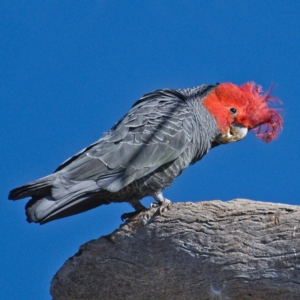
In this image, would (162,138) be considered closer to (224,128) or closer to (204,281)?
(224,128)

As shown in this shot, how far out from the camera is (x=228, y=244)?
4.68 meters

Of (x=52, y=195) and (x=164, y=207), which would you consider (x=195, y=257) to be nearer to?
(x=164, y=207)

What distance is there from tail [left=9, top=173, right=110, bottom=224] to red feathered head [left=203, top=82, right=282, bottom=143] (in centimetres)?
169

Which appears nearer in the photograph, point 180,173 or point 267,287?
point 267,287

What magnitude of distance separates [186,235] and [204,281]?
1.38 feet

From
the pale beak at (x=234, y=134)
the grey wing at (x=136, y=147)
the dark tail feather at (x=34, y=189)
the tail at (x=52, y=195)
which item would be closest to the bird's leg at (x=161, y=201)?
the grey wing at (x=136, y=147)

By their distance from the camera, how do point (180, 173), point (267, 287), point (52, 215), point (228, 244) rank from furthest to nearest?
point (180, 173) → point (52, 215) → point (228, 244) → point (267, 287)

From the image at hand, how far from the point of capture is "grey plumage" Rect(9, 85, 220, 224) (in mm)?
5062

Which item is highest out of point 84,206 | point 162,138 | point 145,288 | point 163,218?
point 162,138

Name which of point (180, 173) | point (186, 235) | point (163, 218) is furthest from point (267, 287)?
point (180, 173)

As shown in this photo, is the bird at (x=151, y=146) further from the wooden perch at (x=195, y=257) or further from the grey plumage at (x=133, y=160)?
the wooden perch at (x=195, y=257)

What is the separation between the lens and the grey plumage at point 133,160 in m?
5.06

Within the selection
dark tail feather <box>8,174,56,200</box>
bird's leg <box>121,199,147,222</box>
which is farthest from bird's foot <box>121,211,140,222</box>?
dark tail feather <box>8,174,56,200</box>

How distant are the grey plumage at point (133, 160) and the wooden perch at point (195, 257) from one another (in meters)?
0.35
